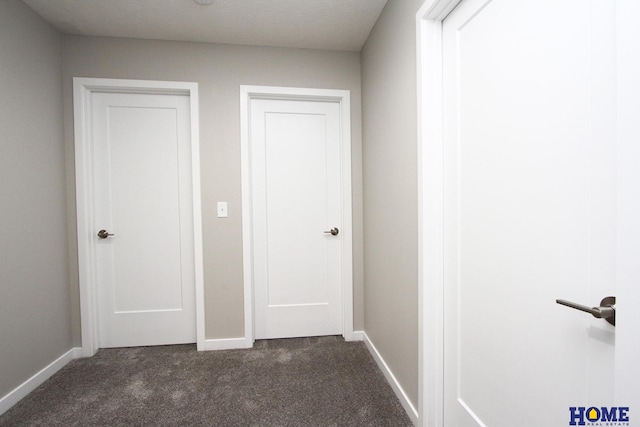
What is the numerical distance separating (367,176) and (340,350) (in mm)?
1393

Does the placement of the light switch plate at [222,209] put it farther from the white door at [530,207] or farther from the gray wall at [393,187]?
the white door at [530,207]

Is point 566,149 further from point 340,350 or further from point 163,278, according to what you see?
point 163,278

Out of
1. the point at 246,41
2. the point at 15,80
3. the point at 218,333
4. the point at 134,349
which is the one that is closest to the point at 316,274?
the point at 218,333

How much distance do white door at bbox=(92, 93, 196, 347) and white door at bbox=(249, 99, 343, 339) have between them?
0.57m

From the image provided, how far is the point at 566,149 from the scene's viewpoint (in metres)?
0.78

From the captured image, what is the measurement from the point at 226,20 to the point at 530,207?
2.13 meters

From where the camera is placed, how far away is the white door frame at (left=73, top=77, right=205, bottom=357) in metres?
2.14

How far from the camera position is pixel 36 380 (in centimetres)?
184

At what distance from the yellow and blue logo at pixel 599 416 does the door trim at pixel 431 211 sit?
1.99 ft

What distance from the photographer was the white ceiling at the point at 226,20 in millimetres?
1810

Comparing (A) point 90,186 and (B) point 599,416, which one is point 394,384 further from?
(A) point 90,186

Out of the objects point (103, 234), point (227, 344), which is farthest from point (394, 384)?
point (103, 234)

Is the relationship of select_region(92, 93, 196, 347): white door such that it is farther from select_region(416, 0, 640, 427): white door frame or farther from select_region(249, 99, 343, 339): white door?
select_region(416, 0, 640, 427): white door frame

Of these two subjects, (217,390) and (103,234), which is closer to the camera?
(217,390)
